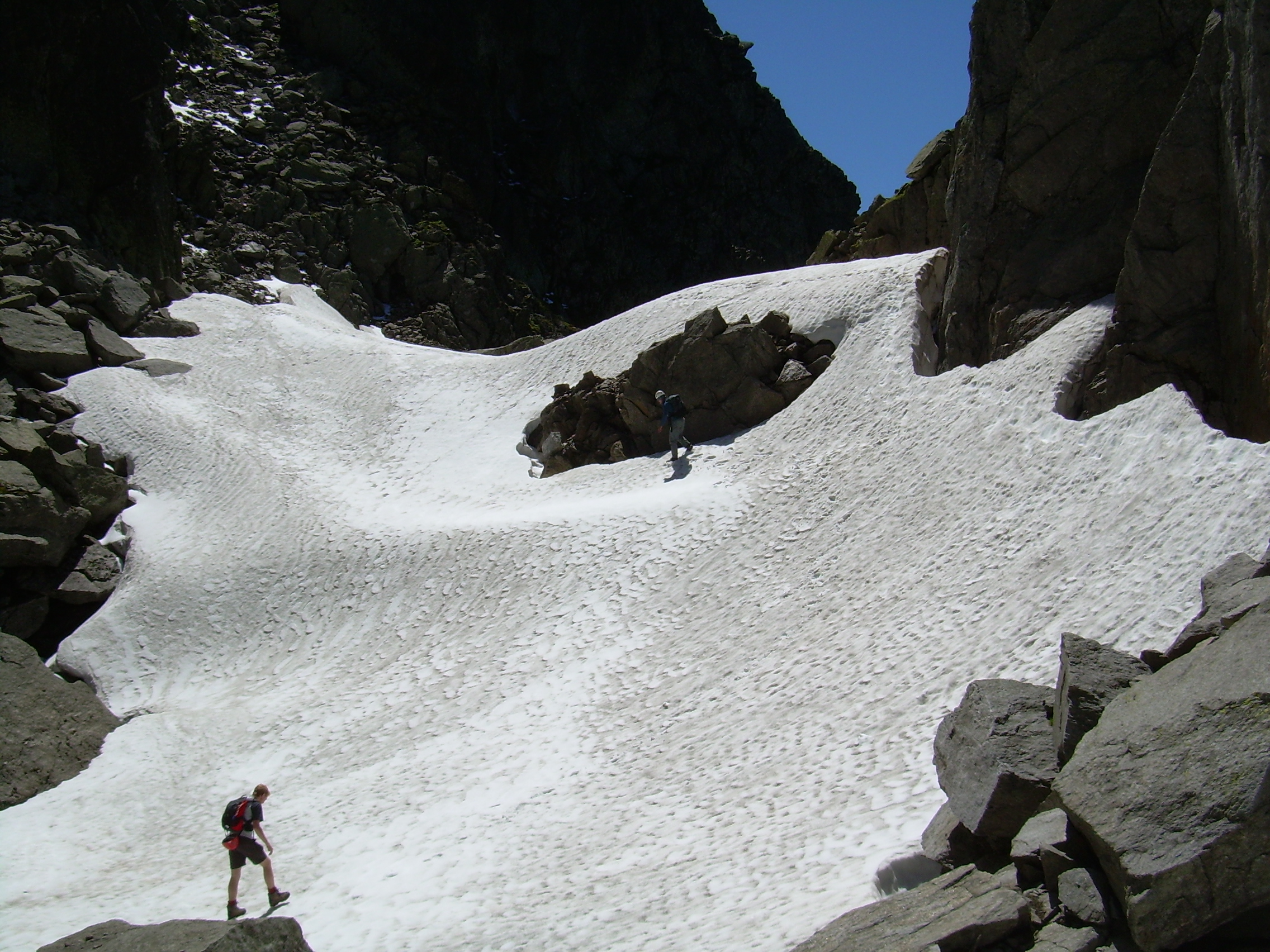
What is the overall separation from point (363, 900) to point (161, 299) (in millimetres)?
32235

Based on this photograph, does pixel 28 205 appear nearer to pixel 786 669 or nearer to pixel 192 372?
pixel 192 372

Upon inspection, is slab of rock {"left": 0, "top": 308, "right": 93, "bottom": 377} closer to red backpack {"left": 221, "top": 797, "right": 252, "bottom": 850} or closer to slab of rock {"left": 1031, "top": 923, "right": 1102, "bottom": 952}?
red backpack {"left": 221, "top": 797, "right": 252, "bottom": 850}

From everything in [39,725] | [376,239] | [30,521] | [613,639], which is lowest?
[613,639]

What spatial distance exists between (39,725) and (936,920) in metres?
16.8

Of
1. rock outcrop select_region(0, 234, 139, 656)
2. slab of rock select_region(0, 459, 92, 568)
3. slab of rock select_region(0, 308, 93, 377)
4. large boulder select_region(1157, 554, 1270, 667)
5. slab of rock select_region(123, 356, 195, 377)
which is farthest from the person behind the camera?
slab of rock select_region(123, 356, 195, 377)

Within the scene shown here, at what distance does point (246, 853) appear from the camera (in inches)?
465

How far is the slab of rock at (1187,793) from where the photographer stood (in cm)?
558

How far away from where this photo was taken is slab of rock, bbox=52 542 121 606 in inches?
886

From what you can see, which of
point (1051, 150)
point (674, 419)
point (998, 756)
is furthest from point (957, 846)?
point (674, 419)

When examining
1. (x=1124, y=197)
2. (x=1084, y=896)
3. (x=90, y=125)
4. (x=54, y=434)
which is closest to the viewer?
(x=1084, y=896)

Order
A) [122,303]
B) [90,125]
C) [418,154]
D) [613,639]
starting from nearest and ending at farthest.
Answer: [613,639]
[122,303]
[90,125]
[418,154]

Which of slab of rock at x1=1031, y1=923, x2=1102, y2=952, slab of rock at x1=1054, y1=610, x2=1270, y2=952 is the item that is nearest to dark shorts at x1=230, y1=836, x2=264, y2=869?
slab of rock at x1=1031, y1=923, x2=1102, y2=952

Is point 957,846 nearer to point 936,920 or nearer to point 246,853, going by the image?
point 936,920

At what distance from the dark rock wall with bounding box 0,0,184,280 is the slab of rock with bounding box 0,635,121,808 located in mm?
23850
